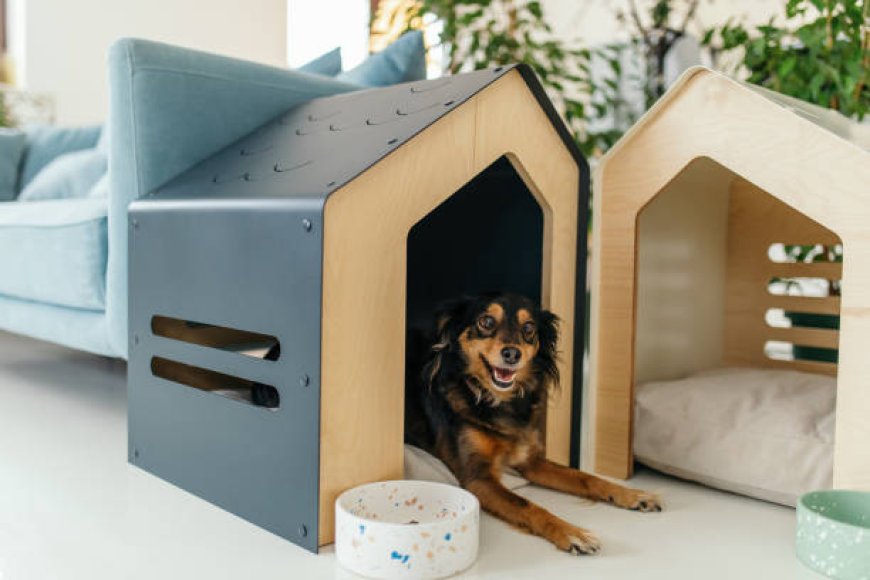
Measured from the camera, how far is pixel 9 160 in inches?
128

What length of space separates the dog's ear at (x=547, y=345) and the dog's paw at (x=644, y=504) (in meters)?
0.25

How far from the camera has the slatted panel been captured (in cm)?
187

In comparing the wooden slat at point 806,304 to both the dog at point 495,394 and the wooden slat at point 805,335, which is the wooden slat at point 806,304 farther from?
the dog at point 495,394

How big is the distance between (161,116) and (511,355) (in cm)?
84

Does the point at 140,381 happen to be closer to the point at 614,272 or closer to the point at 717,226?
the point at 614,272

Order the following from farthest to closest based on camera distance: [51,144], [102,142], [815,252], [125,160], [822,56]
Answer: [51,144] < [102,142] < [815,252] < [822,56] < [125,160]

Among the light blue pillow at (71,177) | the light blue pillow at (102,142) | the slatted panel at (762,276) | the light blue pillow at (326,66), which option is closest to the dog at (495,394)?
the slatted panel at (762,276)

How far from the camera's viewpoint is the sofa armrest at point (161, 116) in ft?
5.04

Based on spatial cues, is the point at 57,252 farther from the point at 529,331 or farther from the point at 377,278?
the point at 529,331

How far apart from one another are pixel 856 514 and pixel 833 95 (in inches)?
56.1

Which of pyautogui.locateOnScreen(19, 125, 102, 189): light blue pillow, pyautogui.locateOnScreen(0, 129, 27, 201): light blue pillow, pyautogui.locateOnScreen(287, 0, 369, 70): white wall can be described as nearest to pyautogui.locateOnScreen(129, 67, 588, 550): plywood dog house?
pyautogui.locateOnScreen(19, 125, 102, 189): light blue pillow

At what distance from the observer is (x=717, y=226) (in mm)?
1897

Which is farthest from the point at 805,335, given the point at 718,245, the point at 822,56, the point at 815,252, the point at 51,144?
the point at 51,144

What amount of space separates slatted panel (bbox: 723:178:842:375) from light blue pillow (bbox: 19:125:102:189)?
249 centimetres
